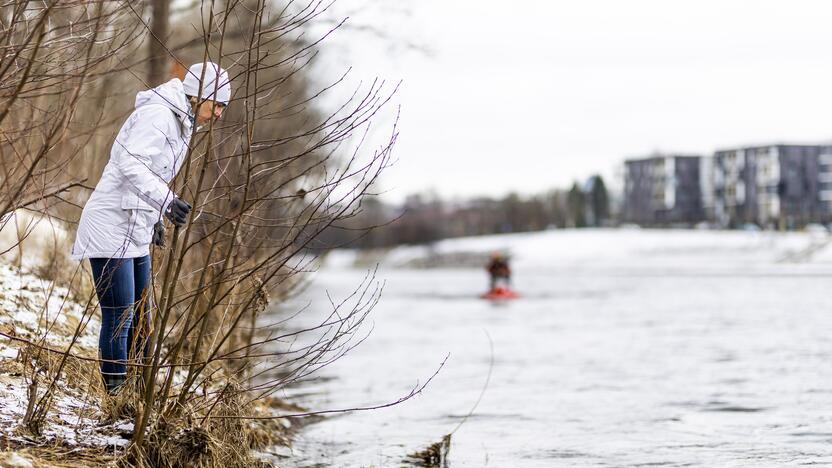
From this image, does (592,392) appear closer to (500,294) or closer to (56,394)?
(56,394)

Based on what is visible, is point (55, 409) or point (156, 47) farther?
point (156, 47)

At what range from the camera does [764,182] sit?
118m

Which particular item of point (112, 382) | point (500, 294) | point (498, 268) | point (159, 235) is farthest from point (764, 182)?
point (112, 382)

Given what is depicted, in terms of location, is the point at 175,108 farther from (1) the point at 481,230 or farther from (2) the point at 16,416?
(1) the point at 481,230

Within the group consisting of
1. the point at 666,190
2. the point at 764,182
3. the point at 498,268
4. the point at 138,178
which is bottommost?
the point at 498,268

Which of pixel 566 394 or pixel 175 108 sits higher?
pixel 175 108

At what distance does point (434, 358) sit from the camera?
1559 cm

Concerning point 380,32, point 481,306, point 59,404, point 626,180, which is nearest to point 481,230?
point 626,180

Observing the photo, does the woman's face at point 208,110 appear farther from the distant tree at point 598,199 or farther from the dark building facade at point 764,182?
the distant tree at point 598,199

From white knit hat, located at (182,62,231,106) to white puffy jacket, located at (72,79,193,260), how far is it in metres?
0.05

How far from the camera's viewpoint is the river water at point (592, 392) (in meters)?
7.83

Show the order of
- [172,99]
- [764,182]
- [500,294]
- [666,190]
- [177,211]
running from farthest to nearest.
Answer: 1. [666,190]
2. [764,182]
3. [500,294]
4. [172,99]
5. [177,211]

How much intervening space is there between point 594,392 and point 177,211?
6687mm

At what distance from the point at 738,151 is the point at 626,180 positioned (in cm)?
1497
